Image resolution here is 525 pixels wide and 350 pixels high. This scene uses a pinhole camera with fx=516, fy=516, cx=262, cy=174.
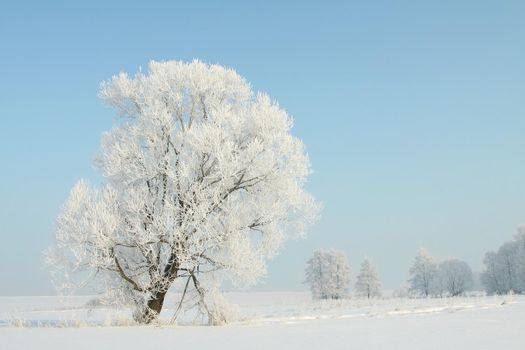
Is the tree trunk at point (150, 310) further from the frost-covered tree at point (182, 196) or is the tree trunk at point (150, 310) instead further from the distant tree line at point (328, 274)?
the distant tree line at point (328, 274)

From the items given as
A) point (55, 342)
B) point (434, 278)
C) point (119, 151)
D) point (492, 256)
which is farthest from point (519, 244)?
point (55, 342)

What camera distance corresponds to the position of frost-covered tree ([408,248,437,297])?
297 ft

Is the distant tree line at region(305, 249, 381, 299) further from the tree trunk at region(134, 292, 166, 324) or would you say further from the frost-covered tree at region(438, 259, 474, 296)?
the tree trunk at region(134, 292, 166, 324)

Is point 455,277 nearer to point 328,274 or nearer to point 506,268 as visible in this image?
point 506,268

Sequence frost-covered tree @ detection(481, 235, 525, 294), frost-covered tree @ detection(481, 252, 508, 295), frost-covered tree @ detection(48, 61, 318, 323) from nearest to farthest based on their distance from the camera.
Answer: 1. frost-covered tree @ detection(48, 61, 318, 323)
2. frost-covered tree @ detection(481, 235, 525, 294)
3. frost-covered tree @ detection(481, 252, 508, 295)

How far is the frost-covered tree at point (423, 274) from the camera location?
9038cm

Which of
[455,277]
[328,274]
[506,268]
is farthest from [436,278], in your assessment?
[328,274]

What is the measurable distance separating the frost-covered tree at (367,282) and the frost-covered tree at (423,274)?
10.2 m

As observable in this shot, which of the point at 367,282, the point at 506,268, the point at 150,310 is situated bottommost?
the point at 150,310

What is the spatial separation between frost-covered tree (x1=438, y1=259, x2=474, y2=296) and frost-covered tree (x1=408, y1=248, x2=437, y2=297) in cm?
299

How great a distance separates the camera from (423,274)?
91.3 metres

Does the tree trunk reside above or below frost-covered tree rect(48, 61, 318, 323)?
below

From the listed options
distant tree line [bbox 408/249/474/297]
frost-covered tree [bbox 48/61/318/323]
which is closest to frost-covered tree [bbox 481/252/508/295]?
distant tree line [bbox 408/249/474/297]

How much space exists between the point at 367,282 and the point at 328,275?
33.5ft
